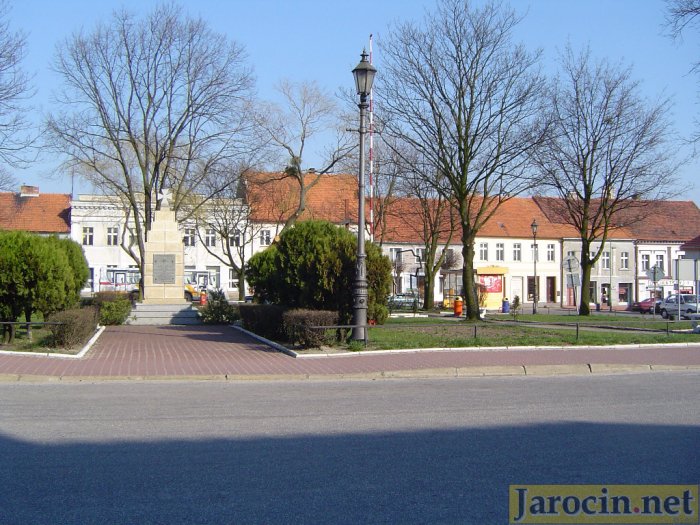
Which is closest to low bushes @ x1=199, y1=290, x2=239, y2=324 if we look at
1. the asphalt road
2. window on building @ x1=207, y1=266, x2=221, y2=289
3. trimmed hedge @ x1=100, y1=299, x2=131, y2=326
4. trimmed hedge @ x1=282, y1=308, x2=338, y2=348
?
Answer: trimmed hedge @ x1=100, y1=299, x2=131, y2=326

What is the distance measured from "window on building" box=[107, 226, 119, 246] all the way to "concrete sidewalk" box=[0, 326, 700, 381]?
45.1 m

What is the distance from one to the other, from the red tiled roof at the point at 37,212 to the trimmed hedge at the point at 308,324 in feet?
163

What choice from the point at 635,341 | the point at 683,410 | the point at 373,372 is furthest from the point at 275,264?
the point at 683,410

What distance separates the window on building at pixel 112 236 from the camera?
208 ft

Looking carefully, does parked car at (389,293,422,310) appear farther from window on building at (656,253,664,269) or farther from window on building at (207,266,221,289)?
window on building at (656,253,664,269)

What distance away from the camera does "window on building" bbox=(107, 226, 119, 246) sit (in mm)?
63281

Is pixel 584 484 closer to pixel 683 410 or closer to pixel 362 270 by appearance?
pixel 683 410

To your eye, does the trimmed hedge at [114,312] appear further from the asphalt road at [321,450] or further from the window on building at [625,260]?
the window on building at [625,260]

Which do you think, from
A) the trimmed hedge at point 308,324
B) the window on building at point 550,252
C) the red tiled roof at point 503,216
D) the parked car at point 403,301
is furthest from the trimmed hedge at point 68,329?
the window on building at point 550,252

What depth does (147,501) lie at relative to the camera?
19.9ft

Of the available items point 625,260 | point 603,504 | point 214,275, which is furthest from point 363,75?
point 625,260

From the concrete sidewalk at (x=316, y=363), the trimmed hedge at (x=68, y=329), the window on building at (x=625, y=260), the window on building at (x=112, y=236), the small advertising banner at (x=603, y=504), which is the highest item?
the window on building at (x=112, y=236)

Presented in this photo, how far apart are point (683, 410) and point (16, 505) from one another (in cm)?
885

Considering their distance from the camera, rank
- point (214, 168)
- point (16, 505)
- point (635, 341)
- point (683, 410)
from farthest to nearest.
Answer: point (214, 168), point (635, 341), point (683, 410), point (16, 505)
